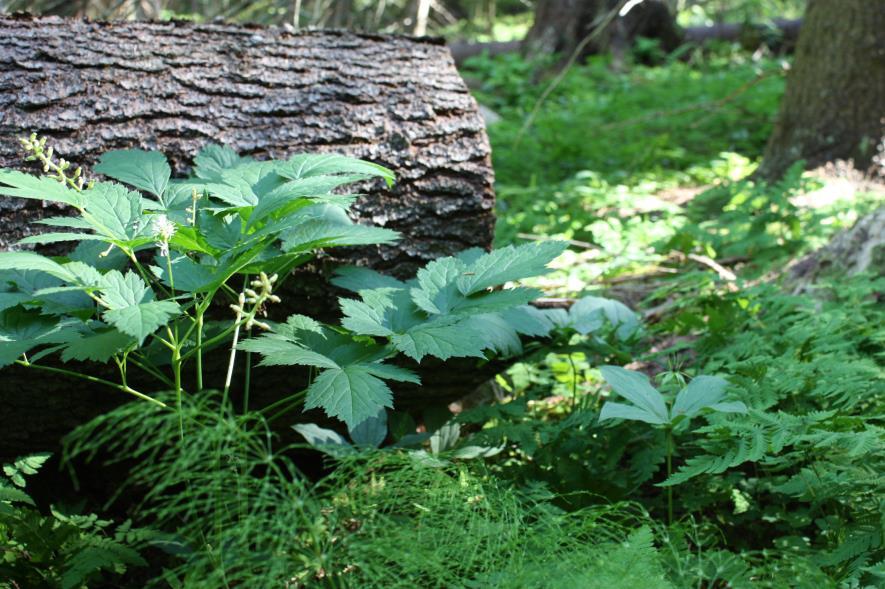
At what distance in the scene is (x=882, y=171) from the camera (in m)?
4.81

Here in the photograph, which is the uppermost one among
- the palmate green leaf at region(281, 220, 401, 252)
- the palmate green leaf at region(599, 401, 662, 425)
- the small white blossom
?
the small white blossom

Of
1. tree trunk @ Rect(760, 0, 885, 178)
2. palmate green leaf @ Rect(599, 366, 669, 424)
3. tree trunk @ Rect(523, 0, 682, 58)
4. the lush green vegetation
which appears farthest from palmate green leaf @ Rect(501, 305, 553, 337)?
tree trunk @ Rect(523, 0, 682, 58)

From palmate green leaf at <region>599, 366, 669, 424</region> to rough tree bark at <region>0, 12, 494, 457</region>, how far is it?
664mm

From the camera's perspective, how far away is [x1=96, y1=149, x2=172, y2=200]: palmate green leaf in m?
1.91

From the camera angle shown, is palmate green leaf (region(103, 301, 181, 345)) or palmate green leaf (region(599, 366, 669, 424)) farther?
palmate green leaf (region(599, 366, 669, 424))

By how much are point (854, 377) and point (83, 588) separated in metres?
1.98

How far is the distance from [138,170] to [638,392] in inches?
51.9

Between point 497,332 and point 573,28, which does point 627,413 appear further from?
point 573,28

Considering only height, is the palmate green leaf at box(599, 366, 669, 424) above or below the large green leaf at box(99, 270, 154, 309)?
below

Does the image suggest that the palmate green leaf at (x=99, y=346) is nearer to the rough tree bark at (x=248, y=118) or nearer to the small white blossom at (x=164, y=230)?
the small white blossom at (x=164, y=230)

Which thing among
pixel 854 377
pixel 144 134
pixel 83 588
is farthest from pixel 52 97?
pixel 854 377

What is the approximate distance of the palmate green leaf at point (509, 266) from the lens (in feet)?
6.06

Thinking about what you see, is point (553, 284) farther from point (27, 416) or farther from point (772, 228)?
point (27, 416)

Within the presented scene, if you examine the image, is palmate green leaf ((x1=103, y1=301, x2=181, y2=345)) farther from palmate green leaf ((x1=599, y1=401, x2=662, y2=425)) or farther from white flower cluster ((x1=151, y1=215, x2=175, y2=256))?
palmate green leaf ((x1=599, y1=401, x2=662, y2=425))
